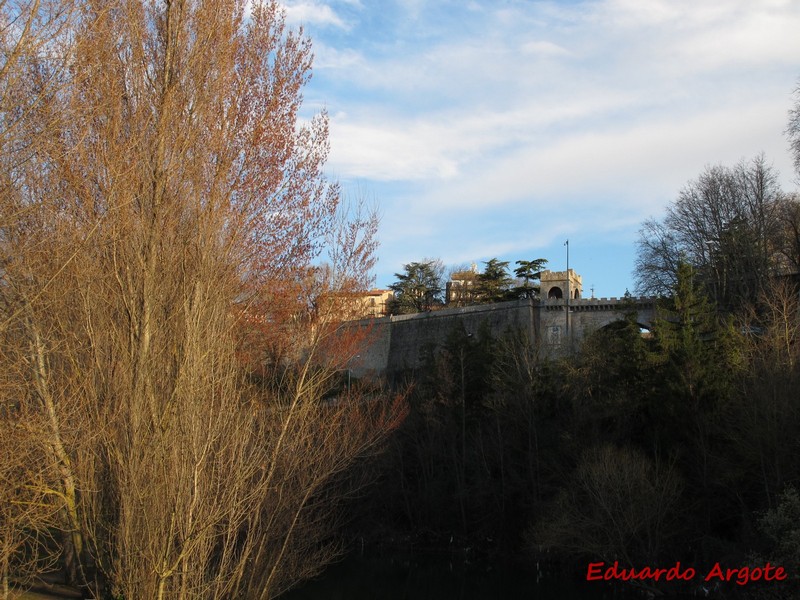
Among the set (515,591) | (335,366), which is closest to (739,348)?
(515,591)

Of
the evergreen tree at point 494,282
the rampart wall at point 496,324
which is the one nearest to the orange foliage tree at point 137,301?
the rampart wall at point 496,324

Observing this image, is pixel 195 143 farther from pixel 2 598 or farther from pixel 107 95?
pixel 2 598

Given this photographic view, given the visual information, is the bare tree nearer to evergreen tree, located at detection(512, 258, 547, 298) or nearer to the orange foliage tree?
evergreen tree, located at detection(512, 258, 547, 298)

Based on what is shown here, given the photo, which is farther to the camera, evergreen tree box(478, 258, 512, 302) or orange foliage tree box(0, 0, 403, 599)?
evergreen tree box(478, 258, 512, 302)

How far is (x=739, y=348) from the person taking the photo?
71.9 feet

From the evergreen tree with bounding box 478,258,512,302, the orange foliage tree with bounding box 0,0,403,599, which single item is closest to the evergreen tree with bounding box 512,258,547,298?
the evergreen tree with bounding box 478,258,512,302

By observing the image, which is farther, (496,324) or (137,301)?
(496,324)

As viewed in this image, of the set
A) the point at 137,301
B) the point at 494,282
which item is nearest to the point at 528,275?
the point at 494,282

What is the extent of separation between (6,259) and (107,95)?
1.86 metres

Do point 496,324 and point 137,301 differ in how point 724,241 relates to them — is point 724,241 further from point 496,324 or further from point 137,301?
point 137,301

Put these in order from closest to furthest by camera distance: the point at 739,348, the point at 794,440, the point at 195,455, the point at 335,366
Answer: the point at 195,455
the point at 335,366
the point at 794,440
the point at 739,348

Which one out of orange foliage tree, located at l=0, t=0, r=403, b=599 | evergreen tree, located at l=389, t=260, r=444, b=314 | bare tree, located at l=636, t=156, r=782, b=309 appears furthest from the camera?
evergreen tree, located at l=389, t=260, r=444, b=314

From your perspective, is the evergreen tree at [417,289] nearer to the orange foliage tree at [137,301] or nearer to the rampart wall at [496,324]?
the rampart wall at [496,324]

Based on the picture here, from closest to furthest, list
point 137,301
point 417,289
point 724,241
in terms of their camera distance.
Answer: point 137,301, point 724,241, point 417,289
